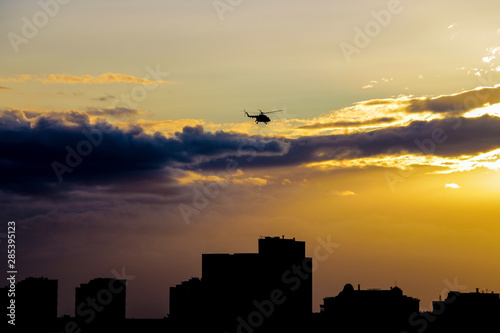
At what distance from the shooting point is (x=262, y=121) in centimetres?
16050

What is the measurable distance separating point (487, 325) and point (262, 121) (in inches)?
3608

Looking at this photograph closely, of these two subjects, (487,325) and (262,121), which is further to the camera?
(487,325)

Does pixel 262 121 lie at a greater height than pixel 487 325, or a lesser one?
greater

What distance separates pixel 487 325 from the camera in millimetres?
199625
